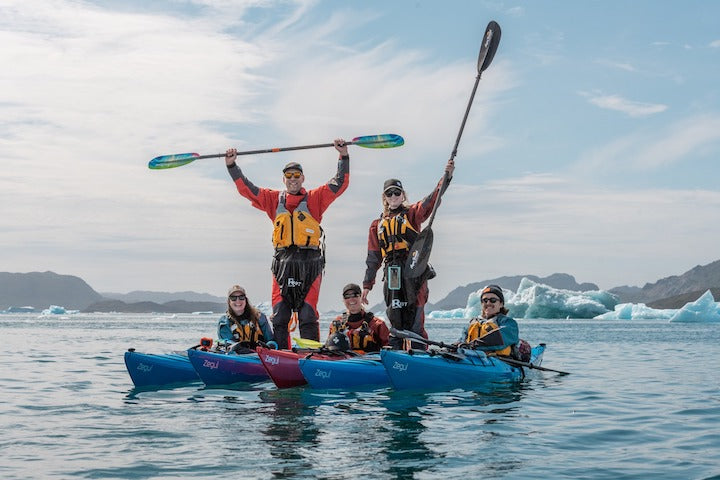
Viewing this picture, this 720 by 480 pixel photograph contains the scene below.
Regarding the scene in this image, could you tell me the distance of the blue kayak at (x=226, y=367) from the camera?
10219 mm

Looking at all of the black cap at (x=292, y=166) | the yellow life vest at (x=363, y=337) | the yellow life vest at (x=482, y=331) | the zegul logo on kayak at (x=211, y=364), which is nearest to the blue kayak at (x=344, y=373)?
the yellow life vest at (x=363, y=337)

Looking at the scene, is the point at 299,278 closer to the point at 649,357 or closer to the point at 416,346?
the point at 416,346

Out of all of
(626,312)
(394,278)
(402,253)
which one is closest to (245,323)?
(394,278)

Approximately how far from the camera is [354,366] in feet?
31.4

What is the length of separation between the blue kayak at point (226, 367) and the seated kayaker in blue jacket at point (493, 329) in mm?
2859

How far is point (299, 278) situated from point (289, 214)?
866 mm

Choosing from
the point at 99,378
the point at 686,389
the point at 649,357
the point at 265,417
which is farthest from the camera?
the point at 649,357

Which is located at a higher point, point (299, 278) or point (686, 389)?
point (299, 278)

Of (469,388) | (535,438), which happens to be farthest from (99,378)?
(535,438)

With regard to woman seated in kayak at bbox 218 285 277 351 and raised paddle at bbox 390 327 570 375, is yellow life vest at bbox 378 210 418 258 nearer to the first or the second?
raised paddle at bbox 390 327 570 375

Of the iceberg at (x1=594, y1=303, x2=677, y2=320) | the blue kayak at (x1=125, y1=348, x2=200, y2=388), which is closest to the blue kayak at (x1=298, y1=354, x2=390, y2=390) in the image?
the blue kayak at (x1=125, y1=348, x2=200, y2=388)

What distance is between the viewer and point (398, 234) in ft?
34.6

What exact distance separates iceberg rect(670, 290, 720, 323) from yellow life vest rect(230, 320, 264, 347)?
53571mm

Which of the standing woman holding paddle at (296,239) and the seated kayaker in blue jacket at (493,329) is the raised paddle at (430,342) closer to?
the seated kayaker in blue jacket at (493,329)
